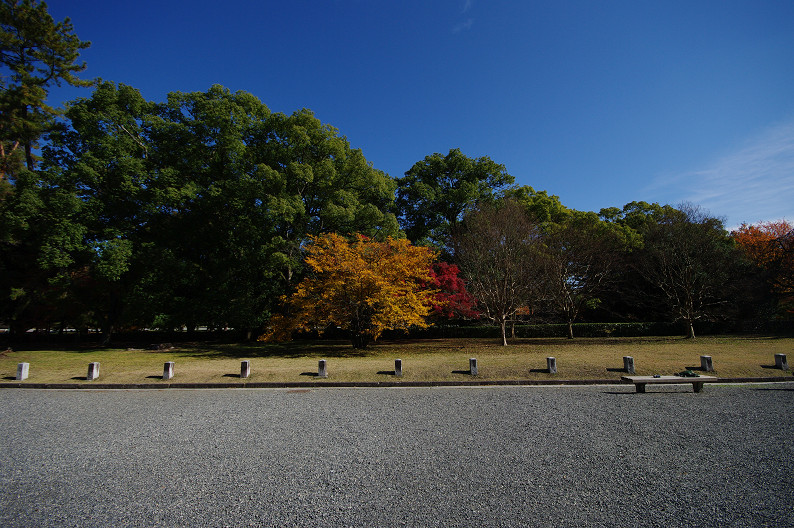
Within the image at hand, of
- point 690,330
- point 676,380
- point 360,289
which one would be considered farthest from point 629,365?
point 690,330

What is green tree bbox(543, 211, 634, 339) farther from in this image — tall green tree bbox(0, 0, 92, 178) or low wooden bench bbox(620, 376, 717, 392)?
tall green tree bbox(0, 0, 92, 178)

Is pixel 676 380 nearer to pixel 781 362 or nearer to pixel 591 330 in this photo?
pixel 781 362

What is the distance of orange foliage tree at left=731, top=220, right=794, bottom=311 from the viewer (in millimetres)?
24203

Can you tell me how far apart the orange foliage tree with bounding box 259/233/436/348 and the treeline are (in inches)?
140

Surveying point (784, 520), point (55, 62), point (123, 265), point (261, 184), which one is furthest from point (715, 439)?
point (55, 62)

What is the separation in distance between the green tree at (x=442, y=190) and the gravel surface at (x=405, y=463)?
2178 cm

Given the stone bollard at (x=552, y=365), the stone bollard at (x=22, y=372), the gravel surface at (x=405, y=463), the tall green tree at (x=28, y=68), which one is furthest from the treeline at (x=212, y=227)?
the gravel surface at (x=405, y=463)

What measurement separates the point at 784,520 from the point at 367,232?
20592 millimetres

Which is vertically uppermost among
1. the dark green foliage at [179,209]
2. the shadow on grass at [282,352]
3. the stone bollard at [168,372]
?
the dark green foliage at [179,209]

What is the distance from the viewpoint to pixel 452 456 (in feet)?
15.6

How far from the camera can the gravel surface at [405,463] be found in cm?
340

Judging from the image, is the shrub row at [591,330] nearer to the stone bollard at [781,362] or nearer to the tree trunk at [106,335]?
the stone bollard at [781,362]

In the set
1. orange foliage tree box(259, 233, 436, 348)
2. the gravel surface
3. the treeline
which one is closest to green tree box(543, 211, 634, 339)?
the treeline

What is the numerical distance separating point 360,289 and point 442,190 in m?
16.0
